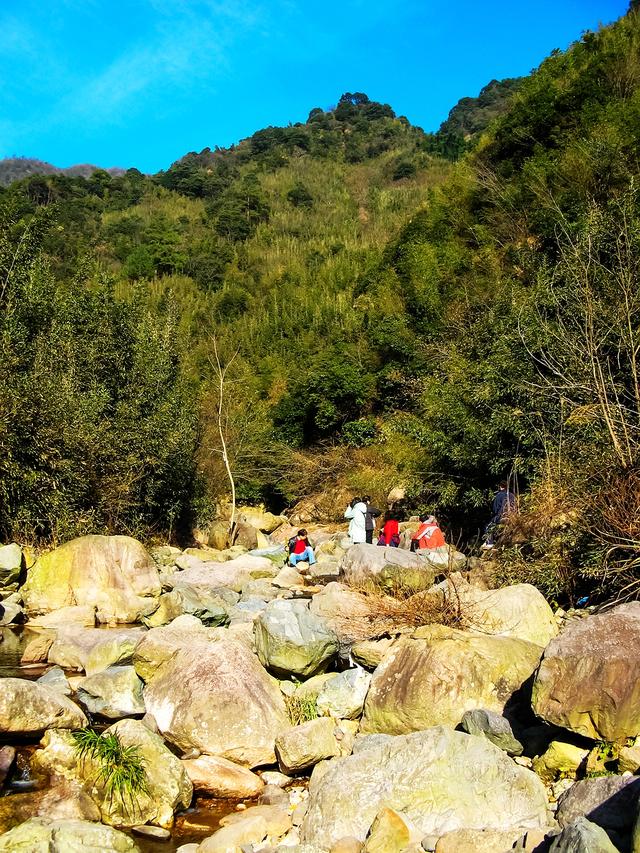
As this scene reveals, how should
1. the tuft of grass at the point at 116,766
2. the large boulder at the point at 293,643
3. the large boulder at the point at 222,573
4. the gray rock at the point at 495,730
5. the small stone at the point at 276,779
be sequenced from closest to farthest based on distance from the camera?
the tuft of grass at the point at 116,766, the gray rock at the point at 495,730, the small stone at the point at 276,779, the large boulder at the point at 293,643, the large boulder at the point at 222,573

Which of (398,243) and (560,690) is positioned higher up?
(398,243)

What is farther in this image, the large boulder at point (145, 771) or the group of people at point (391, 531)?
the group of people at point (391, 531)

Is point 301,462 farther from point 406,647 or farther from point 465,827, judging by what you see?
point 465,827

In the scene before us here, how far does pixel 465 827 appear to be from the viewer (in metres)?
4.84

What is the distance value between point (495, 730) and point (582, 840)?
7.14ft

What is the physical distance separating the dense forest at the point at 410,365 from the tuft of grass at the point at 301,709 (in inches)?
132

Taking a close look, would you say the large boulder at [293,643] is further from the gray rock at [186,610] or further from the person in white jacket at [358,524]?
the person in white jacket at [358,524]

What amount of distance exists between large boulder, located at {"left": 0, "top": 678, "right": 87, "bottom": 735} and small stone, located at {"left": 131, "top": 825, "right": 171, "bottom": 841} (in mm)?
1419

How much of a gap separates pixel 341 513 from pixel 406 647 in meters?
14.8

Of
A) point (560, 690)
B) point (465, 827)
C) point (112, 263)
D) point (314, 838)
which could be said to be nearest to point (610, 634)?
point (560, 690)

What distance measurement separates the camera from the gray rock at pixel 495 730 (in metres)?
5.80

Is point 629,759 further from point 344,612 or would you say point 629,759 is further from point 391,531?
point 391,531

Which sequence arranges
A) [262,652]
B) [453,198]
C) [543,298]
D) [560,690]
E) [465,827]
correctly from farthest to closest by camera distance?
[453,198] → [543,298] → [262,652] → [560,690] → [465,827]

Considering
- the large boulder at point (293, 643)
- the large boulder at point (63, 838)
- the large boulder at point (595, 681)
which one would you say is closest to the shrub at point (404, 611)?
the large boulder at point (293, 643)
